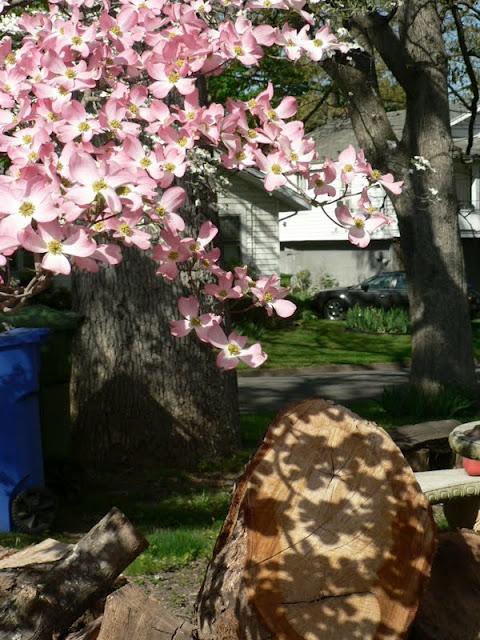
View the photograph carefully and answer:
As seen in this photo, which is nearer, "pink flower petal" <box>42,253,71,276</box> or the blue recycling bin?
"pink flower petal" <box>42,253,71,276</box>

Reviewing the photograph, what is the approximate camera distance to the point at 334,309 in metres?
30.9

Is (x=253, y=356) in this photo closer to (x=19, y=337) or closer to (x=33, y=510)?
(x=19, y=337)

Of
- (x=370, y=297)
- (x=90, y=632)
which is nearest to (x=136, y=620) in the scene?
(x=90, y=632)

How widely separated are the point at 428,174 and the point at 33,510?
710 cm

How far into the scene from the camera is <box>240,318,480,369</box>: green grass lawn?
2030cm

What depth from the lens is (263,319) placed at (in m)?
25.5

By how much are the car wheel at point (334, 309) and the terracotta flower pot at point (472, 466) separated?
24442mm

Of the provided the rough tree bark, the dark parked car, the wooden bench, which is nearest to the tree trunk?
the wooden bench

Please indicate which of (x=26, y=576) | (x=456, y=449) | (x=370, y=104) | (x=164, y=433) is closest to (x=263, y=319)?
(x=370, y=104)

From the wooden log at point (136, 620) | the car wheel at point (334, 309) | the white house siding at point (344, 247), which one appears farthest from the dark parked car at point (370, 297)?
the wooden log at point (136, 620)

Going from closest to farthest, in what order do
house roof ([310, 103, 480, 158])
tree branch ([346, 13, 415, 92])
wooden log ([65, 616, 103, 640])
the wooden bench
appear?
wooden log ([65, 616, 103, 640]) → the wooden bench → tree branch ([346, 13, 415, 92]) → house roof ([310, 103, 480, 158])

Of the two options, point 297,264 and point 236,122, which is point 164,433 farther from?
point 297,264

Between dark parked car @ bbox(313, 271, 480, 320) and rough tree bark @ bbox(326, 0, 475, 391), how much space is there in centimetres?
1809

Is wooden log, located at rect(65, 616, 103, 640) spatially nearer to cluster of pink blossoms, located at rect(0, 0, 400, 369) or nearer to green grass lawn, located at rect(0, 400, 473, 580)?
cluster of pink blossoms, located at rect(0, 0, 400, 369)
